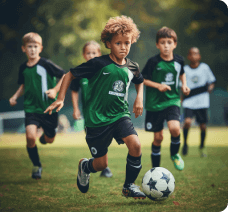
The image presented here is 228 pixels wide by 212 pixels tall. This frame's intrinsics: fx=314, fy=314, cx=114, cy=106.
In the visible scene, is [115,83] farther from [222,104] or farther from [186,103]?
[222,104]

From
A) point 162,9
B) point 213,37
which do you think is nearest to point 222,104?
point 213,37

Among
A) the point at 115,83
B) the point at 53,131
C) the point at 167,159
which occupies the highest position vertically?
the point at 115,83

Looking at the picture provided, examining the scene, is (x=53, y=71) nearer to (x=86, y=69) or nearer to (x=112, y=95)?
(x=86, y=69)

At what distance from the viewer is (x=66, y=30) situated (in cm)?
1684

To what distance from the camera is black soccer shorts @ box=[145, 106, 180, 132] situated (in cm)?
440

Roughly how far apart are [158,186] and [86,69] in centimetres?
140

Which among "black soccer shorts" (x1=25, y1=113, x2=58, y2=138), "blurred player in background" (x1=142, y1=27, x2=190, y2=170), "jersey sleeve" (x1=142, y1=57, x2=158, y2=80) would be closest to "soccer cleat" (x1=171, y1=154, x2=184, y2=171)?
"blurred player in background" (x1=142, y1=27, x2=190, y2=170)

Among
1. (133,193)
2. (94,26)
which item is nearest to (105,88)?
(133,193)

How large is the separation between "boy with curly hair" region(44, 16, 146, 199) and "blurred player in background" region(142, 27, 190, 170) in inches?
46.8

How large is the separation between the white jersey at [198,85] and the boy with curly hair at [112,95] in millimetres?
3643

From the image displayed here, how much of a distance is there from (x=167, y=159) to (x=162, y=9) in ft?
46.3

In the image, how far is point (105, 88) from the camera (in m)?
3.23

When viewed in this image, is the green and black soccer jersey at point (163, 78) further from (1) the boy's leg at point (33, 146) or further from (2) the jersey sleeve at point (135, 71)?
(1) the boy's leg at point (33, 146)

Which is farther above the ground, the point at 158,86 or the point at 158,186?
the point at 158,86
